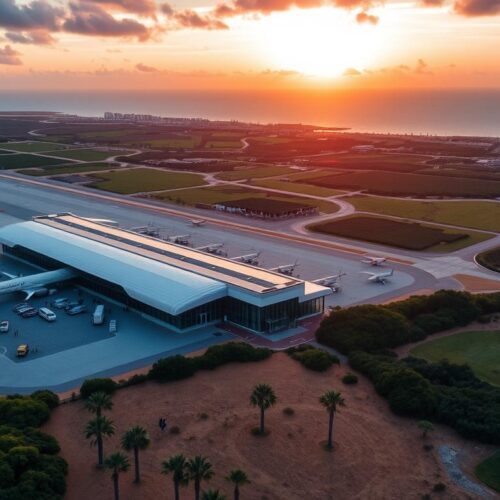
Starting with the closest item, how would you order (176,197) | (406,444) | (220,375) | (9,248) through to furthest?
1. (406,444)
2. (220,375)
3. (9,248)
4. (176,197)

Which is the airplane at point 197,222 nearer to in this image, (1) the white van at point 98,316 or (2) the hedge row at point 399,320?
(1) the white van at point 98,316

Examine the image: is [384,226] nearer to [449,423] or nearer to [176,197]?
[176,197]

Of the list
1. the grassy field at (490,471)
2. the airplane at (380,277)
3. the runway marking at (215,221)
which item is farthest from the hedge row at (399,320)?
the runway marking at (215,221)

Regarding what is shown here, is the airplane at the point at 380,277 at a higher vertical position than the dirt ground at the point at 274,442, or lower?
lower

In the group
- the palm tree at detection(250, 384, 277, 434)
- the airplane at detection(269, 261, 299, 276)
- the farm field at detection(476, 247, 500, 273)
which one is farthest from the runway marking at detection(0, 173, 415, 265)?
the palm tree at detection(250, 384, 277, 434)

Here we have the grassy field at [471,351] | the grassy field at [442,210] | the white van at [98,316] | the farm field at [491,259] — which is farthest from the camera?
the grassy field at [442,210]

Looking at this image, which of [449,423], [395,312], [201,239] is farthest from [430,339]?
[201,239]
